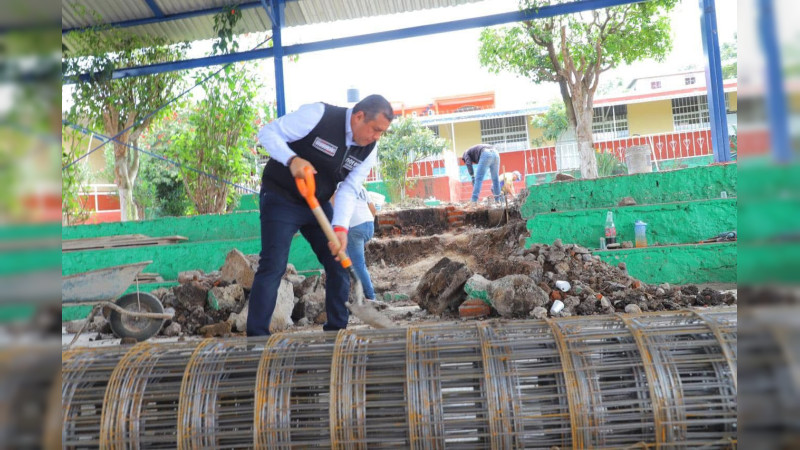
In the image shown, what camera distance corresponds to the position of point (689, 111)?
1852 cm

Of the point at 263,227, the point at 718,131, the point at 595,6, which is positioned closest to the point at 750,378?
the point at 263,227

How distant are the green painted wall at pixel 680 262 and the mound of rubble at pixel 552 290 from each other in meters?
0.28

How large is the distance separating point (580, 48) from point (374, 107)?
919 centimetres

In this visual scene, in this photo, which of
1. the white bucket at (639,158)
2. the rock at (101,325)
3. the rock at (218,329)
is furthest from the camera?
the white bucket at (639,158)

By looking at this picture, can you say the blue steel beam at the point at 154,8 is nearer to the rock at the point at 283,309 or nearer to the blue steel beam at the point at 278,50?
the blue steel beam at the point at 278,50

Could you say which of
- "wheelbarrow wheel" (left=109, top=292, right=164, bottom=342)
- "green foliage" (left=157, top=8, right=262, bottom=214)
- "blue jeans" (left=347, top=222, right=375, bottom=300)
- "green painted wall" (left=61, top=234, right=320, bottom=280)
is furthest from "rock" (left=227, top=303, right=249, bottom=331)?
"green foliage" (left=157, top=8, right=262, bottom=214)

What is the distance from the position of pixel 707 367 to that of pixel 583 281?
12.5 ft

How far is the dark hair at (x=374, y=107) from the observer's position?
3.18 meters

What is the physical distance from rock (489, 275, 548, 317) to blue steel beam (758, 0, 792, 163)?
4.52 m

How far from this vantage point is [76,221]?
1059 cm

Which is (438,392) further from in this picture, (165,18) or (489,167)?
(489,167)

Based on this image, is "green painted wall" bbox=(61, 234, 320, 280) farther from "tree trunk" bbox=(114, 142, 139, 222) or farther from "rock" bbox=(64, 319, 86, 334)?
"tree trunk" bbox=(114, 142, 139, 222)

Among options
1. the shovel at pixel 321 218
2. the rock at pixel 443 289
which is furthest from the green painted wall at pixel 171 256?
the shovel at pixel 321 218

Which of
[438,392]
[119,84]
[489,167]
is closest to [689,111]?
[489,167]
